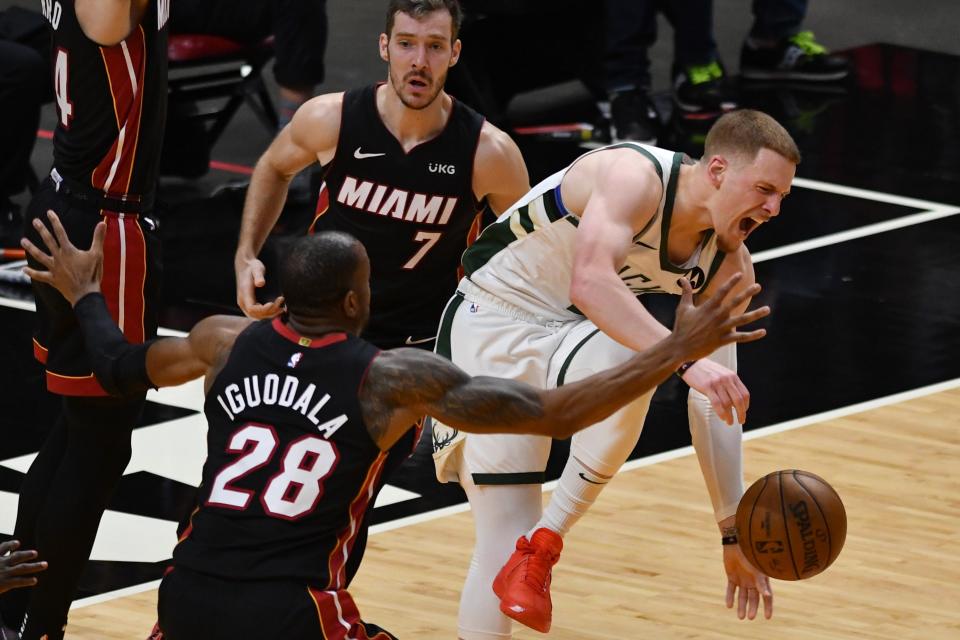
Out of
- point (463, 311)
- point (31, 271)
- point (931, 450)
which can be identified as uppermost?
point (31, 271)

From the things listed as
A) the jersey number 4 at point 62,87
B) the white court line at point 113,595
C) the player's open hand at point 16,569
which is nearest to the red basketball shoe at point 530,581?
the player's open hand at point 16,569

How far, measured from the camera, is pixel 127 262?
5.29 metres

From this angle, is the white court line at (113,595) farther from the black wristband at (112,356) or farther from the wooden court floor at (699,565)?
the black wristband at (112,356)

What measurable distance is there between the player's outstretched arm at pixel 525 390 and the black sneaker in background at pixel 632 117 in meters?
6.91

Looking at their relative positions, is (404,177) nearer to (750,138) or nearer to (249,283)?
(249,283)

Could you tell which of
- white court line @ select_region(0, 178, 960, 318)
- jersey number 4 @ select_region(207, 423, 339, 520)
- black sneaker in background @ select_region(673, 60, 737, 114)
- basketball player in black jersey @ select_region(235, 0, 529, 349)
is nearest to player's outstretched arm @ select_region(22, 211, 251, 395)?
jersey number 4 @ select_region(207, 423, 339, 520)

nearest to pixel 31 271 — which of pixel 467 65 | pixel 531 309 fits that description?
pixel 531 309

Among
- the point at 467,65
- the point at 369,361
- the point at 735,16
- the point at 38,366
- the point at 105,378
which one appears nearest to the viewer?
the point at 369,361

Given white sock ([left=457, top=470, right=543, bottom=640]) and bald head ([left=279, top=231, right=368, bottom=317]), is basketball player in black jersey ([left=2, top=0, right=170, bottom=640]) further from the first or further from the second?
bald head ([left=279, top=231, right=368, bottom=317])

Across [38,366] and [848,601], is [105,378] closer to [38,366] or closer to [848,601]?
[848,601]

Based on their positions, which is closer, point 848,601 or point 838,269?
point 848,601

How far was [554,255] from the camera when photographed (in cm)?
534

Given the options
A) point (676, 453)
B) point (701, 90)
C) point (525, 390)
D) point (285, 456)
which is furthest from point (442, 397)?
point (701, 90)

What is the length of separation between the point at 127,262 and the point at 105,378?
2.68 ft
